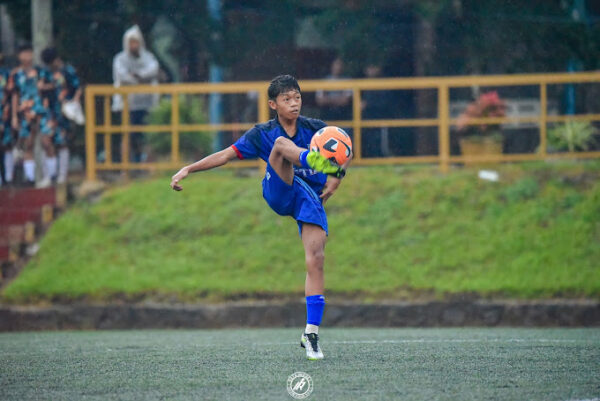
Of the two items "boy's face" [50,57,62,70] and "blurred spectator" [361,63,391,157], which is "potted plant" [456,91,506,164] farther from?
"boy's face" [50,57,62,70]

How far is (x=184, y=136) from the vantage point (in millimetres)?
16016

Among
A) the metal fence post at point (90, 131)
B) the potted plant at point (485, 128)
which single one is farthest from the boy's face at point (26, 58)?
the potted plant at point (485, 128)

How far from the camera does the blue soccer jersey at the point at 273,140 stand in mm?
7652

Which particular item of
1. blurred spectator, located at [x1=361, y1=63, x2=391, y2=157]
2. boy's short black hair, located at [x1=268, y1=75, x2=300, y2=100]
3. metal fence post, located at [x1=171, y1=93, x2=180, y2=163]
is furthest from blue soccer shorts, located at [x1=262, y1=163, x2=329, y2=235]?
blurred spectator, located at [x1=361, y1=63, x2=391, y2=157]

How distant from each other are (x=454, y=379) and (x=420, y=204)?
859cm

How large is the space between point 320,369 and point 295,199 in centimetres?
138

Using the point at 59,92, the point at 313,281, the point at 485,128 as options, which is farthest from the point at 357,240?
the point at 313,281

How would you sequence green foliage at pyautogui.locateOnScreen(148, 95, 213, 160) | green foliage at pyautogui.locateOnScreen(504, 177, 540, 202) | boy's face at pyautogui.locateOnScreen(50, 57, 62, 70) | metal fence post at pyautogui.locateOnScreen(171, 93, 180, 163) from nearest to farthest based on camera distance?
green foliage at pyautogui.locateOnScreen(504, 177, 540, 202), metal fence post at pyautogui.locateOnScreen(171, 93, 180, 163), boy's face at pyautogui.locateOnScreen(50, 57, 62, 70), green foliage at pyautogui.locateOnScreen(148, 95, 213, 160)

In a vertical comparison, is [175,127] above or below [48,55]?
below

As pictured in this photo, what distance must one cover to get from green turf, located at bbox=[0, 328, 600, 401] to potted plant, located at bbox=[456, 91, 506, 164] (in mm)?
6594

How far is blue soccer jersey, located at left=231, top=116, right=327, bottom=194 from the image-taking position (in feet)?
25.1

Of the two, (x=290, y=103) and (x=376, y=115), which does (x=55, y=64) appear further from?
(x=290, y=103)

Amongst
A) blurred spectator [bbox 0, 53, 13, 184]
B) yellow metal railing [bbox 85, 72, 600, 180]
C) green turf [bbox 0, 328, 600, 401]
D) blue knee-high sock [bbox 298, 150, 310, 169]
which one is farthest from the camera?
blurred spectator [bbox 0, 53, 13, 184]

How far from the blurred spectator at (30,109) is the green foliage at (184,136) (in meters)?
1.44
